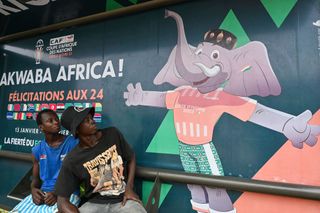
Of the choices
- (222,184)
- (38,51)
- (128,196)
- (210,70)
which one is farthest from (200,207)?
(38,51)

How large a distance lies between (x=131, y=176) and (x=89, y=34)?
1.41 meters

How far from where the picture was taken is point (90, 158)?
6.47 ft

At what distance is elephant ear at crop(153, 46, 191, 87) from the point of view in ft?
7.16

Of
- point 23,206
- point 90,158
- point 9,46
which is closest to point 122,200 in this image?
point 90,158

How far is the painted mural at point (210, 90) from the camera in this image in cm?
177

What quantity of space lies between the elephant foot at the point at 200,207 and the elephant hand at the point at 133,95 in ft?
2.90

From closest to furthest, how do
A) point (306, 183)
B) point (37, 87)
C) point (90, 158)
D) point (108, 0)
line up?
point (306, 183)
point (90, 158)
point (108, 0)
point (37, 87)

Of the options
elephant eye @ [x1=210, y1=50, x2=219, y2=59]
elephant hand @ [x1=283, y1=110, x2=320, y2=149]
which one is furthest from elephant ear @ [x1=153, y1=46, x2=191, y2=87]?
elephant hand @ [x1=283, y1=110, x2=320, y2=149]

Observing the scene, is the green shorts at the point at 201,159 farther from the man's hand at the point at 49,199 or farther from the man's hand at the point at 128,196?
the man's hand at the point at 49,199

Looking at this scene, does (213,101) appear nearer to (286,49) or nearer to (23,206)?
(286,49)

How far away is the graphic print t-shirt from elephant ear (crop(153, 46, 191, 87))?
1.88ft

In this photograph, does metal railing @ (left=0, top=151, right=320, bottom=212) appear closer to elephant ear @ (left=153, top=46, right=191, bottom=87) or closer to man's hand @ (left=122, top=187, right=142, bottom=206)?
man's hand @ (left=122, top=187, right=142, bottom=206)

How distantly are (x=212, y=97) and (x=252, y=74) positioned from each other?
0.31 m

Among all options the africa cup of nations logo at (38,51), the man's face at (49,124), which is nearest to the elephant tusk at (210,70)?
the man's face at (49,124)
